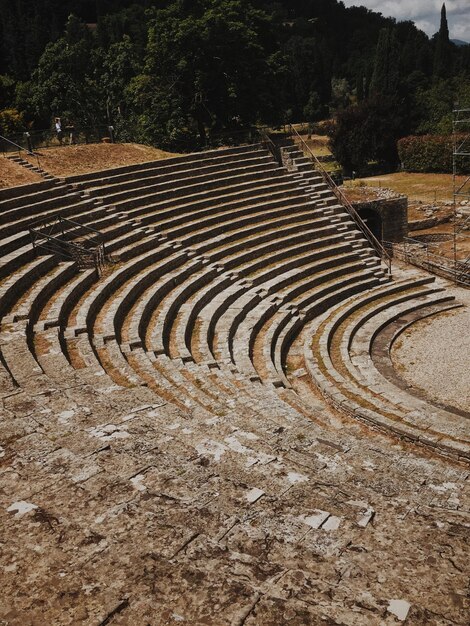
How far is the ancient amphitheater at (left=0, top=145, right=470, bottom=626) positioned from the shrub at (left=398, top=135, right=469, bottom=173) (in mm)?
24000

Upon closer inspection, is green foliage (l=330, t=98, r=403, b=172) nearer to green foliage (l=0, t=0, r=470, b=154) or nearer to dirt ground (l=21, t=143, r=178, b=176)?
green foliage (l=0, t=0, r=470, b=154)

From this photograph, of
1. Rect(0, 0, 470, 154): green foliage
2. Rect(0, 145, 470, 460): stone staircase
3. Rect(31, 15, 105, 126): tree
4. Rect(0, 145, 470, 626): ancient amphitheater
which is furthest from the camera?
Rect(31, 15, 105, 126): tree

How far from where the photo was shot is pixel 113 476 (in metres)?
5.11

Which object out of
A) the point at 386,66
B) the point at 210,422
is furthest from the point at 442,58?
the point at 210,422

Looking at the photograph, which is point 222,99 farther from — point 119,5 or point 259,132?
point 119,5

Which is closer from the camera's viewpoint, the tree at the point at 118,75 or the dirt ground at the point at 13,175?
the dirt ground at the point at 13,175

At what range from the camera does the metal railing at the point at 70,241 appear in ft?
51.2

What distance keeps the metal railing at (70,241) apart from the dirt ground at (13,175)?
2.94 m

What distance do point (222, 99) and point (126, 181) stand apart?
10.9m

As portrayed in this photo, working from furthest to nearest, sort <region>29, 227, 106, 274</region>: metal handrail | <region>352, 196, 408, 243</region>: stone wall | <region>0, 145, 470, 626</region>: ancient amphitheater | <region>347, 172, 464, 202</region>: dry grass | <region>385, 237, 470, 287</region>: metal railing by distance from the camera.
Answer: <region>347, 172, 464, 202</region>: dry grass
<region>352, 196, 408, 243</region>: stone wall
<region>385, 237, 470, 287</region>: metal railing
<region>29, 227, 106, 274</region>: metal handrail
<region>0, 145, 470, 626</region>: ancient amphitheater

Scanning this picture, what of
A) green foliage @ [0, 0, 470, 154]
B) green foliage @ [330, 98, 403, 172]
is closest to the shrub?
green foliage @ [330, 98, 403, 172]

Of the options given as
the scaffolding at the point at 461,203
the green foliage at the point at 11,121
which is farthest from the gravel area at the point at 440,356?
the green foliage at the point at 11,121

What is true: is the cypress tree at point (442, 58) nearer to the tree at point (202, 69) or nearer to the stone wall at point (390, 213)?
the tree at point (202, 69)

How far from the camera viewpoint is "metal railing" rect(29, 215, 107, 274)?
1562 centimetres
